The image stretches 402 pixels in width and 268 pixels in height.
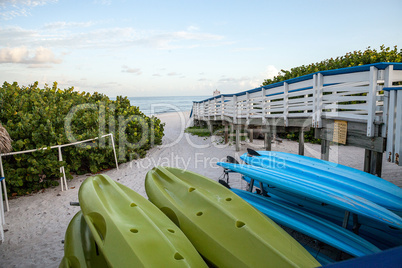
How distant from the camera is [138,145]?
9.92 metres

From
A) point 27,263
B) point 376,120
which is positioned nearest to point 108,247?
point 27,263

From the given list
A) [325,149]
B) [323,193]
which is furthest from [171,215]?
[325,149]

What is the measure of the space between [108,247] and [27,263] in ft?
8.32

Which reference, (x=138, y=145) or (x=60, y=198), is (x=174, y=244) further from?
(x=138, y=145)

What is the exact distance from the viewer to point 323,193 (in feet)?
9.84

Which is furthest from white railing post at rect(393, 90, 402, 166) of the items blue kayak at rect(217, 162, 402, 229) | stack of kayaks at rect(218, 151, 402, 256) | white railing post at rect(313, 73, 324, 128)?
white railing post at rect(313, 73, 324, 128)

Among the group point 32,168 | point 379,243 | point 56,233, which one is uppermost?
point 32,168

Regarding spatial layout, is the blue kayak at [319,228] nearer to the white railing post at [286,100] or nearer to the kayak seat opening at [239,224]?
the kayak seat opening at [239,224]

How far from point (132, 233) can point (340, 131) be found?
480cm

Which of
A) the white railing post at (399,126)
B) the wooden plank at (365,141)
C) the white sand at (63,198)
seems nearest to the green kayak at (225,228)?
the white sand at (63,198)

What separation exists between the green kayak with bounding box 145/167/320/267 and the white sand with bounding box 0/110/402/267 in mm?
2211

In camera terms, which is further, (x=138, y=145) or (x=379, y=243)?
(x=138, y=145)

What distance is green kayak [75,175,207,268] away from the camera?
6.31 ft

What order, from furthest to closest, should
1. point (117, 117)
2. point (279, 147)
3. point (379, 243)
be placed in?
point (279, 147) → point (117, 117) → point (379, 243)
